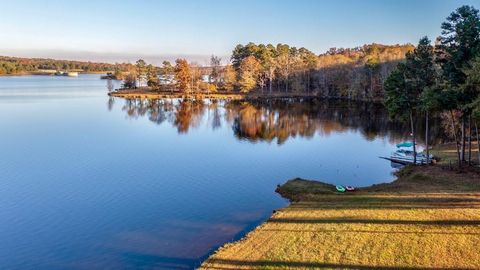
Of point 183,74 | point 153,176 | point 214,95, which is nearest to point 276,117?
point 214,95

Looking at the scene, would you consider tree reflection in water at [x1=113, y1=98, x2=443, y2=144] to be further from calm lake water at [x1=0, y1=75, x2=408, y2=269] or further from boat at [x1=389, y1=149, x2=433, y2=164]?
boat at [x1=389, y1=149, x2=433, y2=164]

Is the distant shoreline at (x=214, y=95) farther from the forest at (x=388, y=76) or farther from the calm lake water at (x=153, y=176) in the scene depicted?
the calm lake water at (x=153, y=176)

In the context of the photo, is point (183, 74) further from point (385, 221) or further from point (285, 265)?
point (285, 265)

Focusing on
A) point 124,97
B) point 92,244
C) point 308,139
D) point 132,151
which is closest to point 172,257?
point 92,244

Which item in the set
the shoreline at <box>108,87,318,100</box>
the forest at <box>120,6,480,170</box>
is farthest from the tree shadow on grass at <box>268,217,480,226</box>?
the shoreline at <box>108,87,318,100</box>

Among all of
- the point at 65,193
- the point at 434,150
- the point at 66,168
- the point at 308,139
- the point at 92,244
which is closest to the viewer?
the point at 92,244

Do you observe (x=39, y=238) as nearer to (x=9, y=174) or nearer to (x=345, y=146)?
(x=9, y=174)
